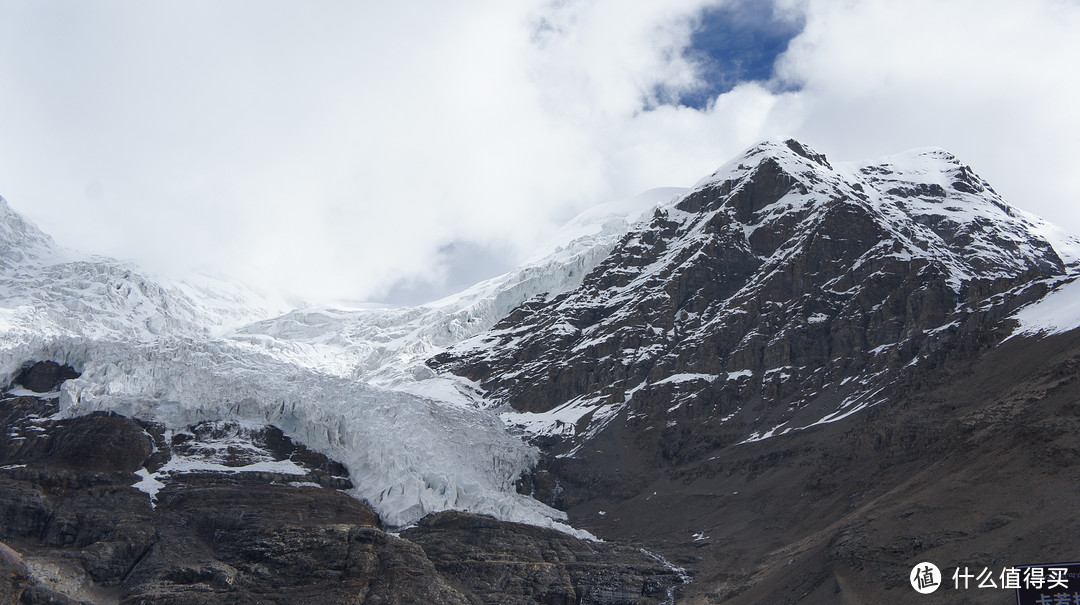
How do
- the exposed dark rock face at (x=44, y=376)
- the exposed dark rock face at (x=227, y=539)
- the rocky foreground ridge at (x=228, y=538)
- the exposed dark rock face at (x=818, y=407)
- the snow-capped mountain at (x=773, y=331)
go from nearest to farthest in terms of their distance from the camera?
the exposed dark rock face at (x=818, y=407) < the exposed dark rock face at (x=227, y=539) < the rocky foreground ridge at (x=228, y=538) < the exposed dark rock face at (x=44, y=376) < the snow-capped mountain at (x=773, y=331)

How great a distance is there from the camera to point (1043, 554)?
79000 mm

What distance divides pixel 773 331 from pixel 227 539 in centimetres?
10470

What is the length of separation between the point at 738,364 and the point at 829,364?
15.8m

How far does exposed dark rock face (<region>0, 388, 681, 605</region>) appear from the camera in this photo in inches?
4016

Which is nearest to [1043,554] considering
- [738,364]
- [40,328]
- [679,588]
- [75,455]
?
[679,588]

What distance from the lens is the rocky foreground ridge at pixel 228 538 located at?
102 metres

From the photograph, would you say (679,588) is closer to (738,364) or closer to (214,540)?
(214,540)

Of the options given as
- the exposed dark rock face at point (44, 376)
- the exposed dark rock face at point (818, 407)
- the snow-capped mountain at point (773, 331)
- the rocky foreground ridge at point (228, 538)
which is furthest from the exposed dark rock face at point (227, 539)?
the snow-capped mountain at point (773, 331)

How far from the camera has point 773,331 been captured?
7028 inches

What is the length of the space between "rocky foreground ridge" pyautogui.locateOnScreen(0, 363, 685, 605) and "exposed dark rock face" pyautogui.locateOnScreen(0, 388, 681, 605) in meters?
0.20

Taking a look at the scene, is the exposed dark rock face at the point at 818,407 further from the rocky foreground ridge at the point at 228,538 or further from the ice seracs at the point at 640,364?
the rocky foreground ridge at the point at 228,538

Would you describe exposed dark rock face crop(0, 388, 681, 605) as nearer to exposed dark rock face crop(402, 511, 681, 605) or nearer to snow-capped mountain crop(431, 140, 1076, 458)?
exposed dark rock face crop(402, 511, 681, 605)

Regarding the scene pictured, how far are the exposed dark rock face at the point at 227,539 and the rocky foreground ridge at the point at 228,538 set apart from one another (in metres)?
0.20

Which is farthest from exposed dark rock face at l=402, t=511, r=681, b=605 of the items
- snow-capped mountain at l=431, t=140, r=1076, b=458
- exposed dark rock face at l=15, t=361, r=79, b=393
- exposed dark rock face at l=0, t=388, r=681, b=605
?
exposed dark rock face at l=15, t=361, r=79, b=393
